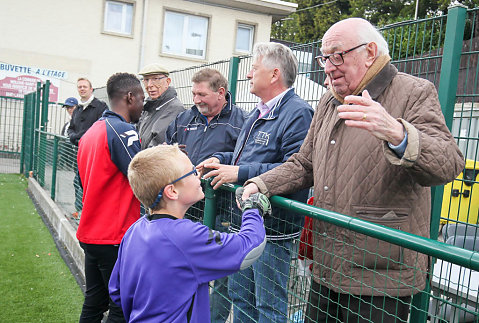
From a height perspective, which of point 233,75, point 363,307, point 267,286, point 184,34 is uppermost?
point 184,34

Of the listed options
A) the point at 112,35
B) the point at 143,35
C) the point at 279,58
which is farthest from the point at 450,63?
the point at 112,35

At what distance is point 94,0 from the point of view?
15102 millimetres

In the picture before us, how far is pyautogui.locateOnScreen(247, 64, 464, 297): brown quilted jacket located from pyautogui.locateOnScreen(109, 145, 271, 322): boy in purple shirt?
0.35 meters

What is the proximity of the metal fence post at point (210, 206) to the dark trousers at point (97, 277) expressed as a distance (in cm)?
91

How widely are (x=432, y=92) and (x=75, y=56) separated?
15189 mm

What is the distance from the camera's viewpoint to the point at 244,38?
17.6 m

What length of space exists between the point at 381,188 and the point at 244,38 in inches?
652

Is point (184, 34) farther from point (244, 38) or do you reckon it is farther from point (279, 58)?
point (279, 58)

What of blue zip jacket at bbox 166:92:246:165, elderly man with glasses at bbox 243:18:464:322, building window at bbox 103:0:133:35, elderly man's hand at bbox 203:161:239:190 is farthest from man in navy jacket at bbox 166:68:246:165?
building window at bbox 103:0:133:35

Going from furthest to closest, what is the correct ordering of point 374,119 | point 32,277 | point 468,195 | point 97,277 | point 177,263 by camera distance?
1. point 32,277
2. point 468,195
3. point 97,277
4. point 177,263
5. point 374,119

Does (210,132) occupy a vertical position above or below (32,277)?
above

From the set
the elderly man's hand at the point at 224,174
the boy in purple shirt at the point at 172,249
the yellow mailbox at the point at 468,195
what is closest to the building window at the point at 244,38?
the yellow mailbox at the point at 468,195

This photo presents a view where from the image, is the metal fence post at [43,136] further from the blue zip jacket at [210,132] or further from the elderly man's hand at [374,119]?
the elderly man's hand at [374,119]

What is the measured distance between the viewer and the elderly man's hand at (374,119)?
1.50 m
